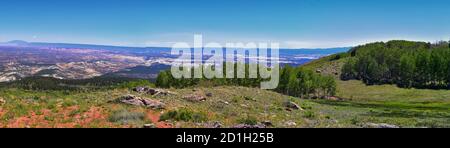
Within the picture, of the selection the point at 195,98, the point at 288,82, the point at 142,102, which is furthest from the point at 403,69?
the point at 142,102

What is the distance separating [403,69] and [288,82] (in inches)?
1922

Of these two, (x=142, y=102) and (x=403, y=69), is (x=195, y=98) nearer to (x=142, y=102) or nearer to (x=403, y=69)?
(x=142, y=102)

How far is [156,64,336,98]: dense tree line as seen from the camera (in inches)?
4220

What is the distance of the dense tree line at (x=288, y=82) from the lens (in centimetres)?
10719

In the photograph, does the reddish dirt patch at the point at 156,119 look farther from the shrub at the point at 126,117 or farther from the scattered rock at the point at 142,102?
the scattered rock at the point at 142,102

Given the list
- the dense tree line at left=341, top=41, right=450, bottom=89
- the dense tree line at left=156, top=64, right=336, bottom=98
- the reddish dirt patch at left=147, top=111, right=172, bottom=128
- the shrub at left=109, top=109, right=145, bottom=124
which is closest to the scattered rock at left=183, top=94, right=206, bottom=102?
the reddish dirt patch at left=147, top=111, right=172, bottom=128

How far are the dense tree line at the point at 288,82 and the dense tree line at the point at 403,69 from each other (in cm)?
3028

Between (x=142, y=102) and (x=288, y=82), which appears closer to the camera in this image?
(x=142, y=102)

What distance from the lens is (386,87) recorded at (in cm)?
13738

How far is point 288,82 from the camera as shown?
115m

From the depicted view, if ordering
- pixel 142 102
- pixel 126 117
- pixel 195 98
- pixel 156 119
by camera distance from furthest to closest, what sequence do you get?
pixel 195 98 → pixel 142 102 → pixel 156 119 → pixel 126 117

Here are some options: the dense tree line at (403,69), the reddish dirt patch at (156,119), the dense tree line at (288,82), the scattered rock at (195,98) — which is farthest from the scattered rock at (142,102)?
the dense tree line at (403,69)
